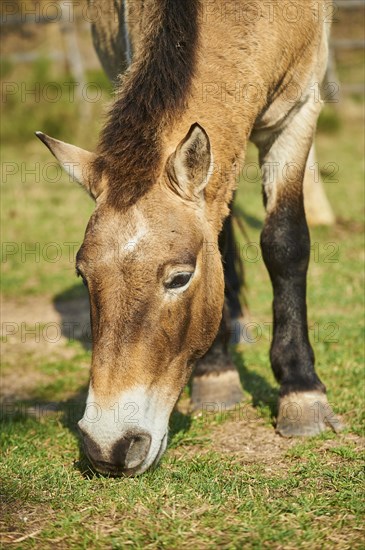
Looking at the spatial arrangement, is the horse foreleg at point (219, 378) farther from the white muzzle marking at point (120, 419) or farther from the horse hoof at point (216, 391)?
the white muzzle marking at point (120, 419)

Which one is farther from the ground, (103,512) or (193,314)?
(193,314)

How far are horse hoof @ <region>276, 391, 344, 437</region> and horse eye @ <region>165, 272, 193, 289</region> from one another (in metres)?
1.29

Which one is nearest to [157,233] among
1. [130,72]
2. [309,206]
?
[130,72]

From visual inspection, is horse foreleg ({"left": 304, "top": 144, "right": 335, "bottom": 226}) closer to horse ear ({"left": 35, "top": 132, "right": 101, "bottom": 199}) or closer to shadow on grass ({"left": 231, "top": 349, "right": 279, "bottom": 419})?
shadow on grass ({"left": 231, "top": 349, "right": 279, "bottom": 419})

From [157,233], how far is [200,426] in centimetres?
157

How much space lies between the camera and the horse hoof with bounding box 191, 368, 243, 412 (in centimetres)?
520

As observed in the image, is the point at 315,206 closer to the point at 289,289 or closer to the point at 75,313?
the point at 75,313

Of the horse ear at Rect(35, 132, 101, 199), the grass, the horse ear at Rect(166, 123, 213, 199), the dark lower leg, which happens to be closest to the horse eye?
the horse ear at Rect(166, 123, 213, 199)

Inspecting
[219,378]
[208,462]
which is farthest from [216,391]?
[208,462]

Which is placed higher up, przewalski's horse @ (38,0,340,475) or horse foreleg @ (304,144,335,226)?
przewalski's horse @ (38,0,340,475)

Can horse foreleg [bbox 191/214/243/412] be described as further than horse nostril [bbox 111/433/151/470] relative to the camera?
Yes

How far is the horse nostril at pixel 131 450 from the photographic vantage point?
356 centimetres

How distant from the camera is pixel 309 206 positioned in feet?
30.6

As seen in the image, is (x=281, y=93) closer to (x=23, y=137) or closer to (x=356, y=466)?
(x=356, y=466)
